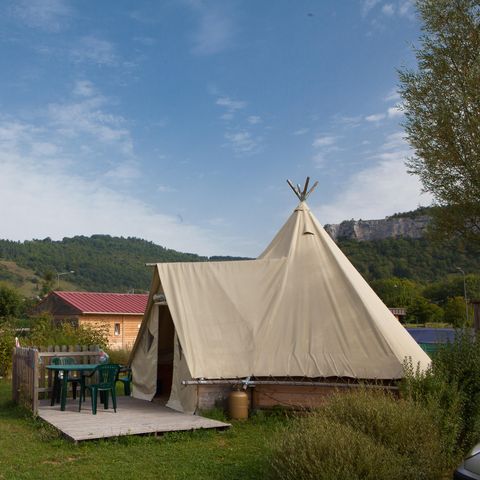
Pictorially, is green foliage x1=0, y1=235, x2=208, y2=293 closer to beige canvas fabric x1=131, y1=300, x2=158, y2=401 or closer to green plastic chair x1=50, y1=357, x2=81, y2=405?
beige canvas fabric x1=131, y1=300, x2=158, y2=401

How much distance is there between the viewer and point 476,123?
10.6 m

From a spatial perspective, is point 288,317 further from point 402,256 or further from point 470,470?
point 402,256

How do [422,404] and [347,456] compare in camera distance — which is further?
[422,404]

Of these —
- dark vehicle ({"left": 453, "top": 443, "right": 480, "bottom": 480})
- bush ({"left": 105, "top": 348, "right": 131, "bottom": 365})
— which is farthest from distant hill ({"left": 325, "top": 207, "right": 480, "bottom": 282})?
dark vehicle ({"left": 453, "top": 443, "right": 480, "bottom": 480})

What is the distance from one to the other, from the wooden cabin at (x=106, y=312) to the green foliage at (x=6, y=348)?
12.8 m

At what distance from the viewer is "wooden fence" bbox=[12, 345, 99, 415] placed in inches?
404

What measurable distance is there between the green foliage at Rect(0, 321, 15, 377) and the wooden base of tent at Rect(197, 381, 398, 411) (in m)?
8.47

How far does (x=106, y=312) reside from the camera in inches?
1213

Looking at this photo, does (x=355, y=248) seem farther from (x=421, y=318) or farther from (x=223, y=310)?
(x=223, y=310)

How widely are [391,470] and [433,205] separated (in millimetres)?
7580

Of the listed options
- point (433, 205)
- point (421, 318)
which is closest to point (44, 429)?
point (433, 205)

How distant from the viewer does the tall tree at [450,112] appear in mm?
10891

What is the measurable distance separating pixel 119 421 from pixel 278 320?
3246 millimetres

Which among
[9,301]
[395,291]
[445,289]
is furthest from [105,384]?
[445,289]
